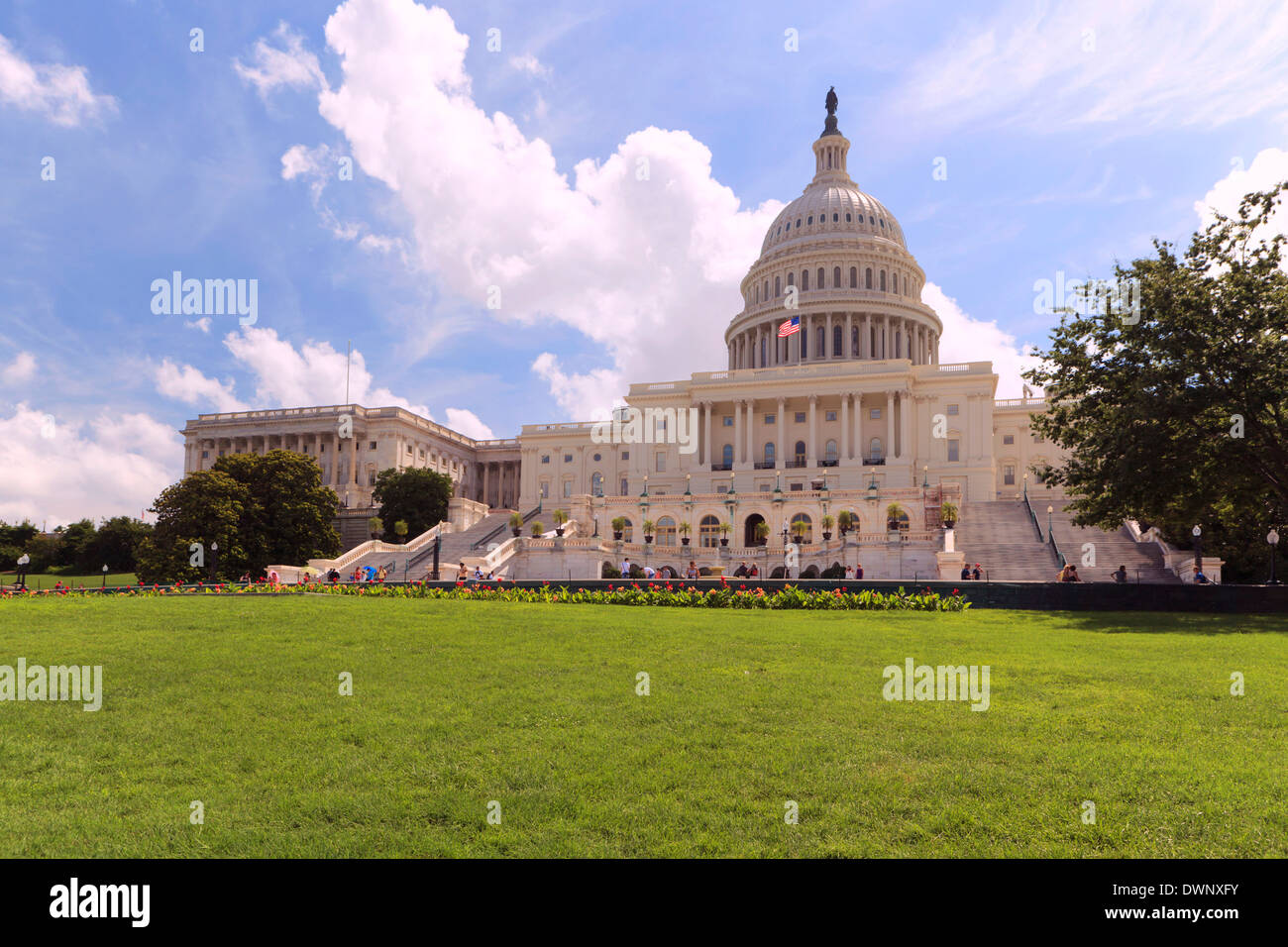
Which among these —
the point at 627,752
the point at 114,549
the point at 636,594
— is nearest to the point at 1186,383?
the point at 636,594

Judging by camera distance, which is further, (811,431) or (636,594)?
(811,431)

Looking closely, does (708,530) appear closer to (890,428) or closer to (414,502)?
(890,428)

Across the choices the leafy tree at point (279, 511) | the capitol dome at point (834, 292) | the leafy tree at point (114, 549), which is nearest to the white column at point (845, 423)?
the capitol dome at point (834, 292)

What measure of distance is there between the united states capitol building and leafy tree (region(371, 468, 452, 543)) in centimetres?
409

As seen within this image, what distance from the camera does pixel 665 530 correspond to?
75.8 metres

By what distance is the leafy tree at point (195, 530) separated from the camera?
56.7 meters

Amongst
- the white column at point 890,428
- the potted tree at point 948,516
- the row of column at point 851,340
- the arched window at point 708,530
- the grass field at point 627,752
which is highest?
the row of column at point 851,340

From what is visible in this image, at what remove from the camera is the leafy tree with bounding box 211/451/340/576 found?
63000 millimetres

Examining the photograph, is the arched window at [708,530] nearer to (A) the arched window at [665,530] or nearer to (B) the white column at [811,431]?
(A) the arched window at [665,530]

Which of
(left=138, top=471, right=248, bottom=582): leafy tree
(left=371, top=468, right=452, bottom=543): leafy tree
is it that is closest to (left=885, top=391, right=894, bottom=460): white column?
(left=371, top=468, right=452, bottom=543): leafy tree

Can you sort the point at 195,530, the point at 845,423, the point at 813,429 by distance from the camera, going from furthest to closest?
1. the point at 813,429
2. the point at 845,423
3. the point at 195,530

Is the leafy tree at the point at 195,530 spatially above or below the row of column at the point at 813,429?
below

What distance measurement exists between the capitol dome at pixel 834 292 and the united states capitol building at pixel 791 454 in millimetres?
268

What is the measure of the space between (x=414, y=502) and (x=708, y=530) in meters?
32.5
